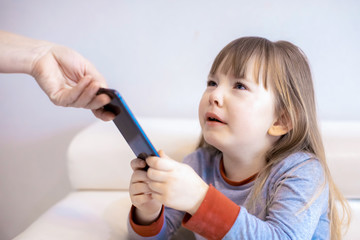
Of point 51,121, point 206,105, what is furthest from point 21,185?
point 206,105

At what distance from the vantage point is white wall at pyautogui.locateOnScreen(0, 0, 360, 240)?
1164 millimetres

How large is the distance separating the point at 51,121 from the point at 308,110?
3.01 ft

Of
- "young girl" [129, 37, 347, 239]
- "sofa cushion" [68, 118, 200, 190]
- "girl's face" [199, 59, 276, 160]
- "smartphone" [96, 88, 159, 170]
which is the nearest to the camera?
"smartphone" [96, 88, 159, 170]

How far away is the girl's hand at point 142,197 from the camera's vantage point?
73cm

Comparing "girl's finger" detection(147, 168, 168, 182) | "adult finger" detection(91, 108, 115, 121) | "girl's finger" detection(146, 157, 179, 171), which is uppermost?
"adult finger" detection(91, 108, 115, 121)

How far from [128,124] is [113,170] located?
0.53m

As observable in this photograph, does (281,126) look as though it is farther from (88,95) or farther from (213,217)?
(88,95)

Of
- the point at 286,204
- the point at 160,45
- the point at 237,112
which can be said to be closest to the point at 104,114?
the point at 237,112

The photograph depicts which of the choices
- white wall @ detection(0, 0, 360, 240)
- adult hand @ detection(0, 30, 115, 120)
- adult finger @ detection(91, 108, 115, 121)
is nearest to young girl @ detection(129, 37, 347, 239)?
adult finger @ detection(91, 108, 115, 121)

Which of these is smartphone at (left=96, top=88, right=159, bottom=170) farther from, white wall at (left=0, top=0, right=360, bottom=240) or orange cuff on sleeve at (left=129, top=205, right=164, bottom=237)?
white wall at (left=0, top=0, right=360, bottom=240)

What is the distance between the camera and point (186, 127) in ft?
3.61

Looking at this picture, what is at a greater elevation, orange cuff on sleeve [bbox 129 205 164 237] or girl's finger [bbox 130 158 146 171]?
girl's finger [bbox 130 158 146 171]

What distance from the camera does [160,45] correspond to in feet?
4.00

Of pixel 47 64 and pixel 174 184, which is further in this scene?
pixel 47 64
